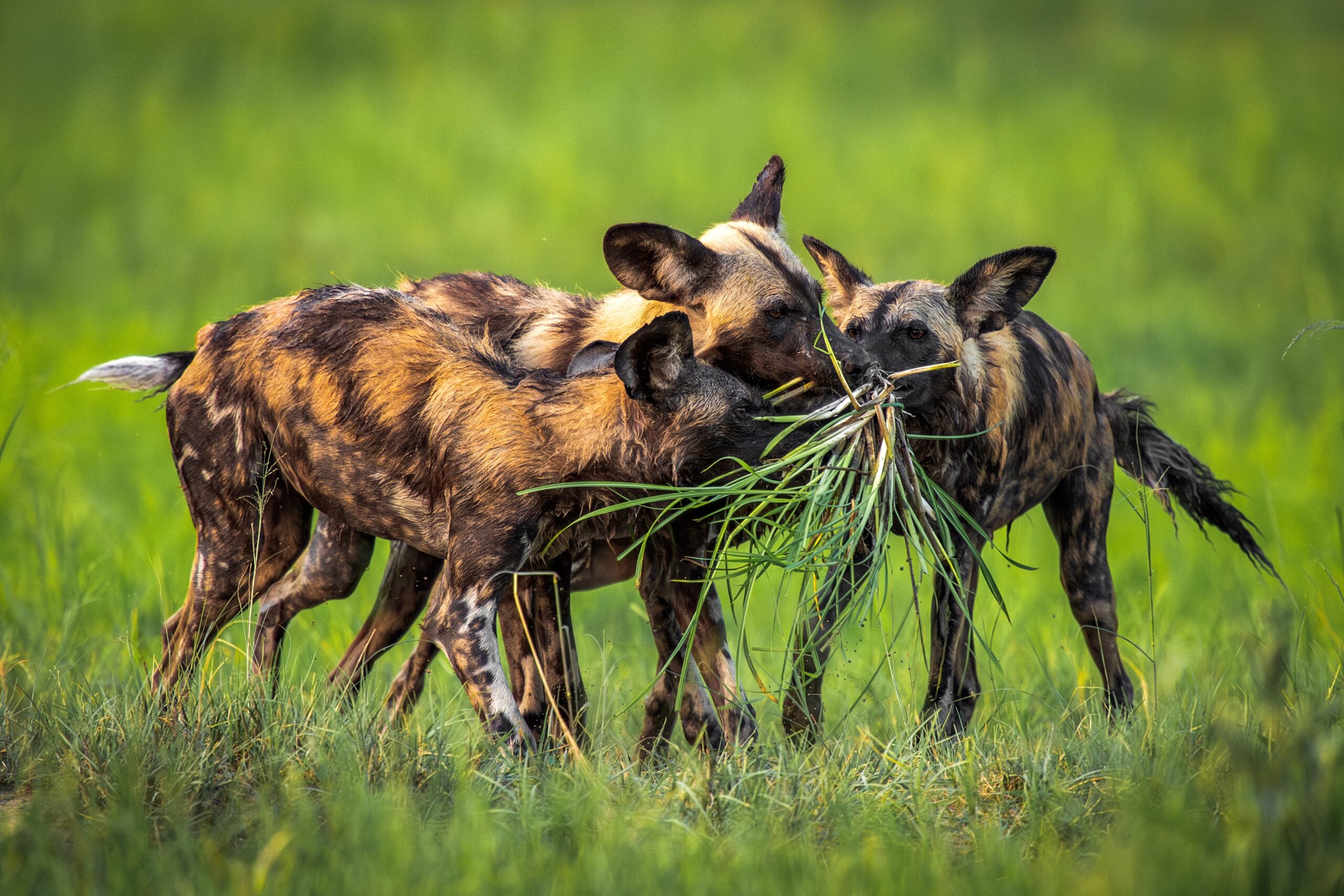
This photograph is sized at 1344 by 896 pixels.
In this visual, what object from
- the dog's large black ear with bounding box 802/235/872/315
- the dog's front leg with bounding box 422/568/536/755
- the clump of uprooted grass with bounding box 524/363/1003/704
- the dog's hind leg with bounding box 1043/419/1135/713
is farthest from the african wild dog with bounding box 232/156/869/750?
the dog's hind leg with bounding box 1043/419/1135/713

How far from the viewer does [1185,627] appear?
7.11 m

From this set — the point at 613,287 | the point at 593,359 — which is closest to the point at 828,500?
the point at 593,359

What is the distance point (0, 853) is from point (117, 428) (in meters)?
7.21

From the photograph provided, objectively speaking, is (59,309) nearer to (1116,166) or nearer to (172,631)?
(172,631)

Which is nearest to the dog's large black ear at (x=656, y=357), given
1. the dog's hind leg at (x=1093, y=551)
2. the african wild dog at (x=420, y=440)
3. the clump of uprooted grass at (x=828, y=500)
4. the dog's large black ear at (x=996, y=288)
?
the african wild dog at (x=420, y=440)

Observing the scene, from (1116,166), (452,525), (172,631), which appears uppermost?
(1116,166)

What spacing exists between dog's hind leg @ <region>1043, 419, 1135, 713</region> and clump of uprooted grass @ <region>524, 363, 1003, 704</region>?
57.4 inches

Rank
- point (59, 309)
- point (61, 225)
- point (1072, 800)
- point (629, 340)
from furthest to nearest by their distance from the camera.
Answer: point (61, 225)
point (59, 309)
point (629, 340)
point (1072, 800)

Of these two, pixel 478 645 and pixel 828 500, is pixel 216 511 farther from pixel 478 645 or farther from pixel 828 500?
pixel 828 500

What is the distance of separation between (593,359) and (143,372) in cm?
177

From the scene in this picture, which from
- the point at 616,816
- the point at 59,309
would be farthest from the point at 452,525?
the point at 59,309

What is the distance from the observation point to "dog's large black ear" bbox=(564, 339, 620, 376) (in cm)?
447

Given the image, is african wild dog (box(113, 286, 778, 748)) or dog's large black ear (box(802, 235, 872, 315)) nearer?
african wild dog (box(113, 286, 778, 748))

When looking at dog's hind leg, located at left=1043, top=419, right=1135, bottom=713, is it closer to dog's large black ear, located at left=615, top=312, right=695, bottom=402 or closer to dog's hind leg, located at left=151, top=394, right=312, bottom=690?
dog's large black ear, located at left=615, top=312, right=695, bottom=402
